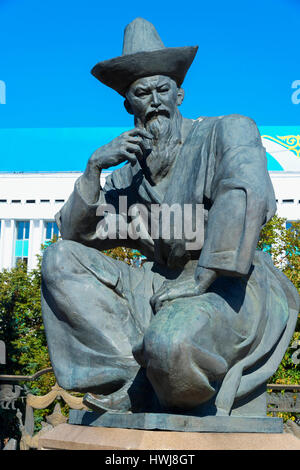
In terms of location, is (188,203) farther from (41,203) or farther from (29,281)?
(41,203)

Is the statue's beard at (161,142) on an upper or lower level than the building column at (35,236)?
lower

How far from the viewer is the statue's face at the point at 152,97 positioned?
395cm

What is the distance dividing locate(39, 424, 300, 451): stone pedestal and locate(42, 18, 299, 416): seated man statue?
6.7 inches

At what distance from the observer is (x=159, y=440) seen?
9.83ft

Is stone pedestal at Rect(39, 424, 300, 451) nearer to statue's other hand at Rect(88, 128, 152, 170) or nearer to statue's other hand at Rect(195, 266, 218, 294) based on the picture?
statue's other hand at Rect(195, 266, 218, 294)

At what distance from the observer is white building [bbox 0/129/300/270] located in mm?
34531

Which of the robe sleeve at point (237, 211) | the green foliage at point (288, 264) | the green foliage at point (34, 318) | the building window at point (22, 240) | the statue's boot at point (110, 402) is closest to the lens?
the robe sleeve at point (237, 211)

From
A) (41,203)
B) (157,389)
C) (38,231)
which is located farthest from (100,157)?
(38,231)

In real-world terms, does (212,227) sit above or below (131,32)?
below

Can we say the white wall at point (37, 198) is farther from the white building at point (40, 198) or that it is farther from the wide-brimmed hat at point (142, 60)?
the wide-brimmed hat at point (142, 60)

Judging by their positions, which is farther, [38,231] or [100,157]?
[38,231]

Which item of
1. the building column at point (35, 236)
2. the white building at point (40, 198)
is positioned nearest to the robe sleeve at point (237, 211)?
the white building at point (40, 198)
